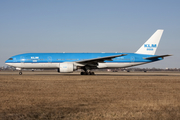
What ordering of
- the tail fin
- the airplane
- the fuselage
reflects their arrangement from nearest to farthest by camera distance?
1. the airplane
2. the fuselage
3. the tail fin

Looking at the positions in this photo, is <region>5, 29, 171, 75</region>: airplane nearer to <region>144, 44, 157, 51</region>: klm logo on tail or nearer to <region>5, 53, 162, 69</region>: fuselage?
<region>5, 53, 162, 69</region>: fuselage

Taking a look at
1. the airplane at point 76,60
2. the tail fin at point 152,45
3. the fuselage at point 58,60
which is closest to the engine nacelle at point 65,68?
the airplane at point 76,60

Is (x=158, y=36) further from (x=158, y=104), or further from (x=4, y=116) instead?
(x=4, y=116)

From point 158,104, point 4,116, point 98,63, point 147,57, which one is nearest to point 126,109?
point 158,104

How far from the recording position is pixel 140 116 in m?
7.13

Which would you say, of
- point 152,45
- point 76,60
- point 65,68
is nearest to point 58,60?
point 76,60

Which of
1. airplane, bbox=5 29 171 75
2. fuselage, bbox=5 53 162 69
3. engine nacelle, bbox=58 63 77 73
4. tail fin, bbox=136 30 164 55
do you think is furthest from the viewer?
tail fin, bbox=136 30 164 55

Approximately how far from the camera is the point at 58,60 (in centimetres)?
3416

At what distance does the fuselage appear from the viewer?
113 feet

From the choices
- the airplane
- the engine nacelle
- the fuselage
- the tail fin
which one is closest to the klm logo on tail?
the tail fin

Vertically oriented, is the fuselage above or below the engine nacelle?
above

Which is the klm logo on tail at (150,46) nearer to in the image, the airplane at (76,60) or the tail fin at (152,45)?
the tail fin at (152,45)

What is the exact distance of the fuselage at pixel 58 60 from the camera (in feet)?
113

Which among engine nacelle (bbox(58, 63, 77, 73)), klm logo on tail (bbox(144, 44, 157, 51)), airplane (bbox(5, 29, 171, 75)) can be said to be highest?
klm logo on tail (bbox(144, 44, 157, 51))
